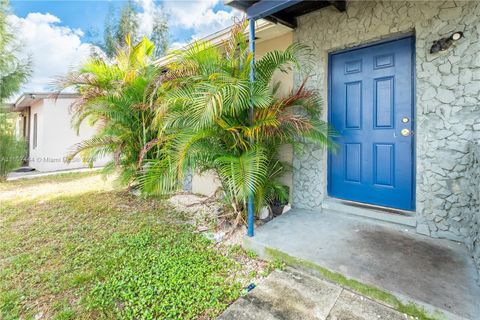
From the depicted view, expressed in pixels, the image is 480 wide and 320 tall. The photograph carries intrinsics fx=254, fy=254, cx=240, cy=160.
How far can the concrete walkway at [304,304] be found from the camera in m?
1.91

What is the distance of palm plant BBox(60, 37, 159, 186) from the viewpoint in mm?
4863

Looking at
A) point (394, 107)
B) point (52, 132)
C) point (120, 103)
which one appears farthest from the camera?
point (52, 132)

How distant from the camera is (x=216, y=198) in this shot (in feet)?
13.5

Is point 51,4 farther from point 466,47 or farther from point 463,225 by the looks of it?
point 463,225

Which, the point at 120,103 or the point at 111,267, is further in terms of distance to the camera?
the point at 120,103

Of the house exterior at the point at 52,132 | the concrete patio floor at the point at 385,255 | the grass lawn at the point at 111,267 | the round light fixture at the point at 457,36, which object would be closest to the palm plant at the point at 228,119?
the concrete patio floor at the point at 385,255

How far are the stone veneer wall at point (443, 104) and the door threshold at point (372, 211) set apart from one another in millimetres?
144

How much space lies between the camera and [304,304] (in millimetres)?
2039

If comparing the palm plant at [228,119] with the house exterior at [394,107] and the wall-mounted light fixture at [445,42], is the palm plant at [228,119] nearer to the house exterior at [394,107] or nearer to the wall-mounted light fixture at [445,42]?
the house exterior at [394,107]

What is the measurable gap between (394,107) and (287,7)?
72.1 inches

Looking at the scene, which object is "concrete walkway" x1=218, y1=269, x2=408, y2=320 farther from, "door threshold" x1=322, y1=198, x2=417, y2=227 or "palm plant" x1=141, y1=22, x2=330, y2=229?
"door threshold" x1=322, y1=198, x2=417, y2=227

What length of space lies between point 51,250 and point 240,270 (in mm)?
2400

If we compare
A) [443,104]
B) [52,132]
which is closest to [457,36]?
[443,104]

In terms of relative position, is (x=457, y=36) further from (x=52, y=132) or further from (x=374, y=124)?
(x=52, y=132)
